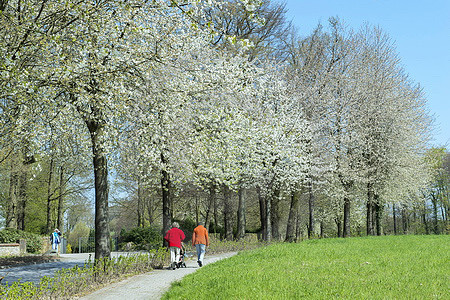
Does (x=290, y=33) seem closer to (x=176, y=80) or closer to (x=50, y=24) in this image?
(x=176, y=80)

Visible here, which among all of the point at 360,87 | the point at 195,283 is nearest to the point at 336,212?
the point at 360,87

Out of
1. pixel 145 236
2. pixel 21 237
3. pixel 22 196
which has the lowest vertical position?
pixel 145 236

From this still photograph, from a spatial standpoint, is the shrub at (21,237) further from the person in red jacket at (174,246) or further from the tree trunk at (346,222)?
the tree trunk at (346,222)

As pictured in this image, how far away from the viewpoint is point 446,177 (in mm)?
46969

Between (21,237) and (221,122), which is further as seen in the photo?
(21,237)

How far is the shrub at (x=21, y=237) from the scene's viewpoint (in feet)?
81.8

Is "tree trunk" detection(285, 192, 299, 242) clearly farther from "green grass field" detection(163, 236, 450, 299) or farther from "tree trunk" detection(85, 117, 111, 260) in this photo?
"tree trunk" detection(85, 117, 111, 260)

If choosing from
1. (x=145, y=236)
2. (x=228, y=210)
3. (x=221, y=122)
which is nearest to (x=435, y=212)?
(x=228, y=210)

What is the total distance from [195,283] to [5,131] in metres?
6.31

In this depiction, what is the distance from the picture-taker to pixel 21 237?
25875 mm

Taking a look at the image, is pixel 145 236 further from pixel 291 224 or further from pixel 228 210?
pixel 291 224

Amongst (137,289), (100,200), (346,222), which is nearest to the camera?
(137,289)

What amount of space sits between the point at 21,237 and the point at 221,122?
16987 millimetres

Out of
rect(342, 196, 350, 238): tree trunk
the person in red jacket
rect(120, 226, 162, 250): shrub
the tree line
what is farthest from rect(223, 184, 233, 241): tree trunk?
the person in red jacket
